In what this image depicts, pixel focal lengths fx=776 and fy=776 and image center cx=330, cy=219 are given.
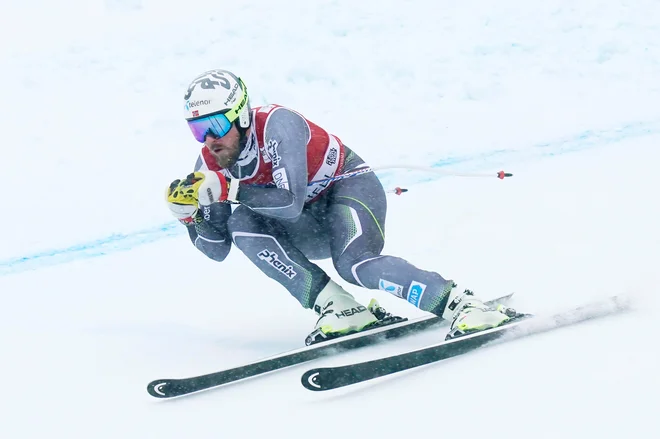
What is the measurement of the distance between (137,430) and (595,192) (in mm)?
4338

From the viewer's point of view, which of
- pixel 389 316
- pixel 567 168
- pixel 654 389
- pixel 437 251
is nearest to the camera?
pixel 654 389

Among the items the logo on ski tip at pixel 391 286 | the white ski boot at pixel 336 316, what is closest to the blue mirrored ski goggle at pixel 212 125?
the white ski boot at pixel 336 316

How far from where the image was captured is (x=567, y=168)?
6.93m

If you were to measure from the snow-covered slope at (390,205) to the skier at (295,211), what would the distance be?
298 millimetres

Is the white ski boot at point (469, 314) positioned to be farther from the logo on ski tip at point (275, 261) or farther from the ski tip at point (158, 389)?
the ski tip at point (158, 389)

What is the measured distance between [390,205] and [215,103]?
3.44 metres

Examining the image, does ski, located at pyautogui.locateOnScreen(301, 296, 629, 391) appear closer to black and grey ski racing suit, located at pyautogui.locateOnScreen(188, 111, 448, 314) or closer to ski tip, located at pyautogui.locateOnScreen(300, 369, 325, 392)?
ski tip, located at pyautogui.locateOnScreen(300, 369, 325, 392)

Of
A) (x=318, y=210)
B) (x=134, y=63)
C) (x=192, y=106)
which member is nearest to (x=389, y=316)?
(x=318, y=210)

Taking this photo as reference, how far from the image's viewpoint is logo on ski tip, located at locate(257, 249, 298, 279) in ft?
11.9

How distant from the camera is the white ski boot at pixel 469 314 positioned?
10.4 ft

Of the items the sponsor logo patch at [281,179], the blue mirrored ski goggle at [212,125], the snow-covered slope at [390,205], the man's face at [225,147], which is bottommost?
the snow-covered slope at [390,205]

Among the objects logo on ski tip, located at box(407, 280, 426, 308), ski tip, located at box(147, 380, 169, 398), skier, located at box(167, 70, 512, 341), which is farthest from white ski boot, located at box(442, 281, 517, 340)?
ski tip, located at box(147, 380, 169, 398)

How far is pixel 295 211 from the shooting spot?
11.2 ft

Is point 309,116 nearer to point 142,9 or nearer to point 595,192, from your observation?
point 142,9
